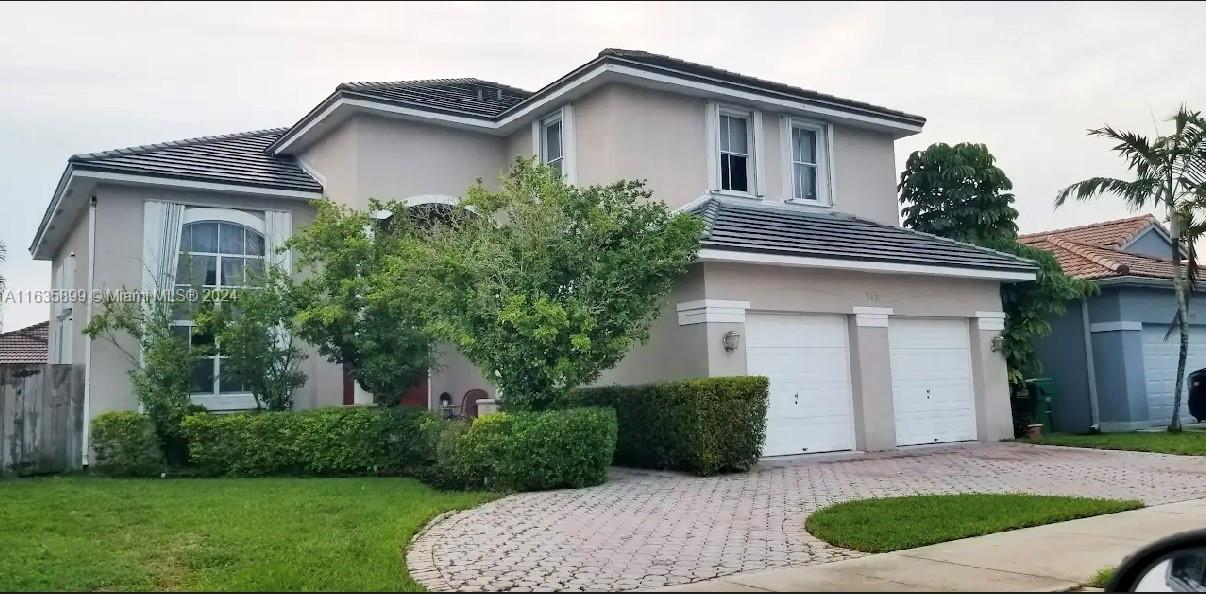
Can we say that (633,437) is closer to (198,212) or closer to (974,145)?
(198,212)

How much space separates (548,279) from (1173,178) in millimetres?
12943

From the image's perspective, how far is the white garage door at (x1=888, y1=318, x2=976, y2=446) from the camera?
16.6 meters

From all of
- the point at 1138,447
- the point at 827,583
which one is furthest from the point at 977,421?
the point at 827,583

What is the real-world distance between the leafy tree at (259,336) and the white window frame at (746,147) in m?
7.68

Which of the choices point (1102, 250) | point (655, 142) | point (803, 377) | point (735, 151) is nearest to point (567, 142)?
point (655, 142)

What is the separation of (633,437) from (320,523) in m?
5.71

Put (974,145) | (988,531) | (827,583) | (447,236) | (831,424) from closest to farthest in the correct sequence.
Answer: (827,583) → (988,531) → (447,236) → (831,424) → (974,145)

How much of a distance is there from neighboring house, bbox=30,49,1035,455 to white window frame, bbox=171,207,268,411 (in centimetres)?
3

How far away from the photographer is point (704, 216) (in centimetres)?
1568

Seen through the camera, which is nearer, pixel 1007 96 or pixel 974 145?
pixel 1007 96

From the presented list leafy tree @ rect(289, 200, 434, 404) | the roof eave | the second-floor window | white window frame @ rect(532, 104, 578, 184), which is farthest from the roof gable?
the roof eave

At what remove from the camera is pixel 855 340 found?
52.4ft

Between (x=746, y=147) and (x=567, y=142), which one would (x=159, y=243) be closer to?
(x=567, y=142)

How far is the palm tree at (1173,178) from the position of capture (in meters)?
Answer: 18.2
